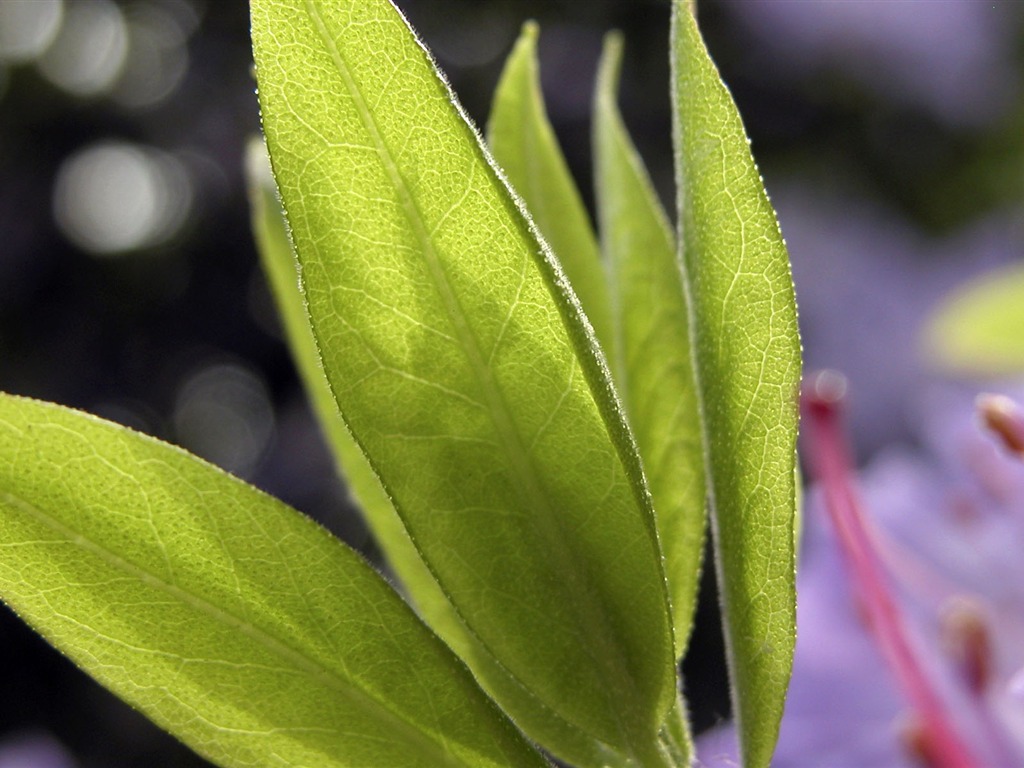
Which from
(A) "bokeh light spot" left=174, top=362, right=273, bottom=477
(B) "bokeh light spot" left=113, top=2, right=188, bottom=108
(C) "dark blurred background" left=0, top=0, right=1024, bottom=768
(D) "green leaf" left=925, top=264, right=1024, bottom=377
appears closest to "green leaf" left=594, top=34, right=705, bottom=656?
(D) "green leaf" left=925, top=264, right=1024, bottom=377

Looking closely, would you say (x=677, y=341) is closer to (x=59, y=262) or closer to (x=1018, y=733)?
(x=1018, y=733)

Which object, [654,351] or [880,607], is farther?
[880,607]

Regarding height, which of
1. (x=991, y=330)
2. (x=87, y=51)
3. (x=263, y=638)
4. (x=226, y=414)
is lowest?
(x=226, y=414)

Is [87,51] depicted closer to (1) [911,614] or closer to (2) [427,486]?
(1) [911,614]

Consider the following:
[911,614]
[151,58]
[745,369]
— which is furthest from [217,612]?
[151,58]

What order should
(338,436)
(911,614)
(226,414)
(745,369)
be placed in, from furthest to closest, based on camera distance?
(226,414), (911,614), (338,436), (745,369)

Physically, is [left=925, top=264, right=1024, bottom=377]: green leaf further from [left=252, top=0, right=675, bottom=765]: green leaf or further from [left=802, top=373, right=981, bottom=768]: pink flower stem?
[left=252, top=0, right=675, bottom=765]: green leaf
